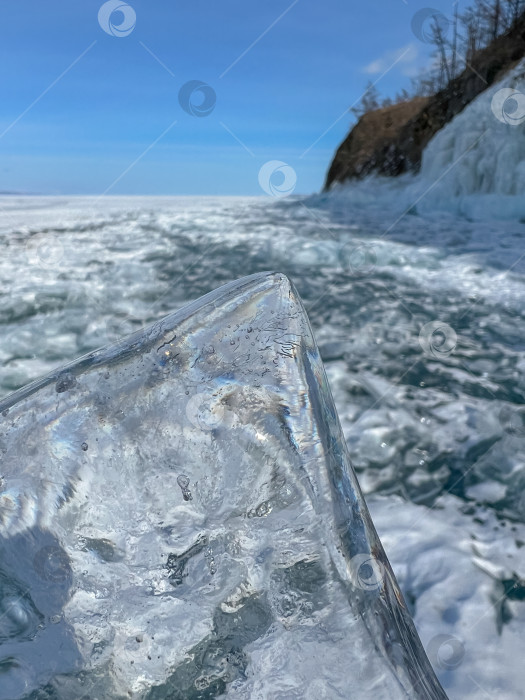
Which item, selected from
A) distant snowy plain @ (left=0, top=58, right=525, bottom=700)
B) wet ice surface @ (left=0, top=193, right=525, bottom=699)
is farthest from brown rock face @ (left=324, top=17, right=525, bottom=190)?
wet ice surface @ (left=0, top=193, right=525, bottom=699)

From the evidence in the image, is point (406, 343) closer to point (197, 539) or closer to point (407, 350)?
point (407, 350)

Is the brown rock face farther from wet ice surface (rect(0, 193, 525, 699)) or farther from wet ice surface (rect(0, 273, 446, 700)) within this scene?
wet ice surface (rect(0, 273, 446, 700))

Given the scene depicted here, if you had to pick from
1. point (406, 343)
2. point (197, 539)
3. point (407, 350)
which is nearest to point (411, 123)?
point (406, 343)

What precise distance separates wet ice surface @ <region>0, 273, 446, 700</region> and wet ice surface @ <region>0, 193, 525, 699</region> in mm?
93

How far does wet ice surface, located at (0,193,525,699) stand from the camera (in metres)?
1.20

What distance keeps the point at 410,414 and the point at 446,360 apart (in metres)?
0.58

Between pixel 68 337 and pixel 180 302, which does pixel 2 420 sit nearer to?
pixel 68 337

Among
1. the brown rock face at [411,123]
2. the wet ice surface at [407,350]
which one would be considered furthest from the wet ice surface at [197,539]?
the brown rock face at [411,123]

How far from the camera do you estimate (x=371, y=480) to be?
1.58m

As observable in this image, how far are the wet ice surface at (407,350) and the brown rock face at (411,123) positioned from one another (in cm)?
602

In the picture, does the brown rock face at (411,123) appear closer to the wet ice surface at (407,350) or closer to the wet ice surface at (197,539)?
the wet ice surface at (407,350)

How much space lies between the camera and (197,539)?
0.83m

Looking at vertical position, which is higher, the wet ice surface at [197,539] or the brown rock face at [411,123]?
the brown rock face at [411,123]

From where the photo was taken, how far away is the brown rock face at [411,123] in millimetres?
10344
